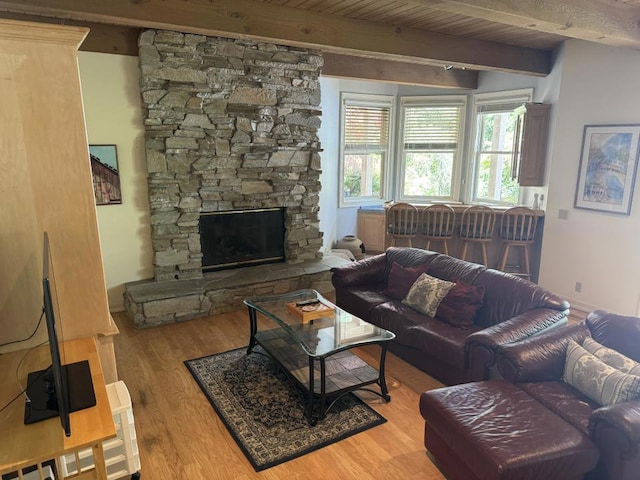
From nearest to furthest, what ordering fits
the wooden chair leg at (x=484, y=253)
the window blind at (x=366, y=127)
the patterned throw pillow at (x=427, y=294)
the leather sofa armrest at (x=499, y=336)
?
the leather sofa armrest at (x=499, y=336)
the patterned throw pillow at (x=427, y=294)
the wooden chair leg at (x=484, y=253)
the window blind at (x=366, y=127)

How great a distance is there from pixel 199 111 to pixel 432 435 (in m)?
3.72

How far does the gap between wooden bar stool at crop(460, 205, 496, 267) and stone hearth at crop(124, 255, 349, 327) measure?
73.5 inches

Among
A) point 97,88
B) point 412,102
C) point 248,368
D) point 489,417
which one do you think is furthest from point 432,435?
point 412,102

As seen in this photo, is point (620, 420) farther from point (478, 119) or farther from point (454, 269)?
point (478, 119)

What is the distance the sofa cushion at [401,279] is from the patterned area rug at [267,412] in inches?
47.2

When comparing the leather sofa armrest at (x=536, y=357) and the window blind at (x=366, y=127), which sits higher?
the window blind at (x=366, y=127)

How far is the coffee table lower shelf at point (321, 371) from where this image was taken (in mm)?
2895

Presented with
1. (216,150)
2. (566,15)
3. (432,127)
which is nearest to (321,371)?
(216,150)

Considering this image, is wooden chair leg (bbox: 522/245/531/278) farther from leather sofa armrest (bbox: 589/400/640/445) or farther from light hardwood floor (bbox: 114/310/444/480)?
leather sofa armrest (bbox: 589/400/640/445)

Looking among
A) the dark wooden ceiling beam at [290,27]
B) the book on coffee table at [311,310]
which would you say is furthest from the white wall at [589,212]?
the book on coffee table at [311,310]

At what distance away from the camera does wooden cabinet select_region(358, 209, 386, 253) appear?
722 centimetres

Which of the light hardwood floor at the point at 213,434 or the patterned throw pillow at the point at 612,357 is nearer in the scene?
the patterned throw pillow at the point at 612,357

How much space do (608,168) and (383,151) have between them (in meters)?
3.43

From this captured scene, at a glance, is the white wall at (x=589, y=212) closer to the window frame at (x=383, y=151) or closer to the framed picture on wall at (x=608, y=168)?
the framed picture on wall at (x=608, y=168)
